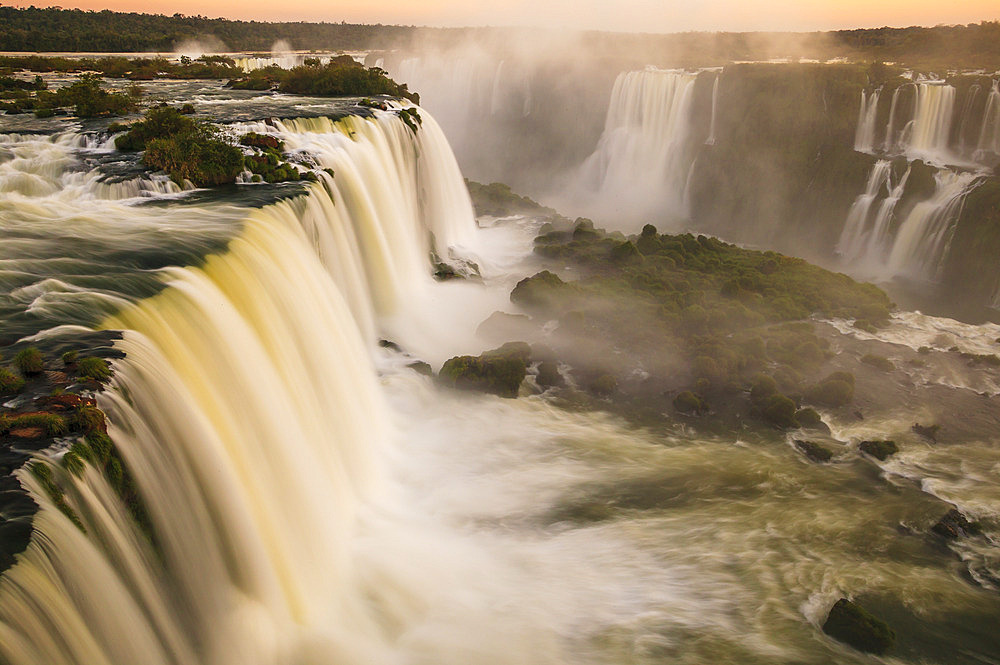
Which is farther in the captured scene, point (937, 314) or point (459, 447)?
point (937, 314)

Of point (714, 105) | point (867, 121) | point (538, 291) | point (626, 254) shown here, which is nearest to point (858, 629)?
point (538, 291)

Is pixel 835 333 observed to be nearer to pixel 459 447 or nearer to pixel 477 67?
pixel 459 447

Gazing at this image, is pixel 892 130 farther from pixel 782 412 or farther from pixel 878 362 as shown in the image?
pixel 782 412

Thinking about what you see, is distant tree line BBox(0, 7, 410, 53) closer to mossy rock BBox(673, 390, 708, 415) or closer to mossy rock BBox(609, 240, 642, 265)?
mossy rock BBox(609, 240, 642, 265)

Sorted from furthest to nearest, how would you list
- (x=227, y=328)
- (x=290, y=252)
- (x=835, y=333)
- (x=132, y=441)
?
1. (x=835, y=333)
2. (x=290, y=252)
3. (x=227, y=328)
4. (x=132, y=441)

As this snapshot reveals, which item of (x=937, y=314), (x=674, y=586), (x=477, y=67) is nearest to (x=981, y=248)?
(x=937, y=314)
